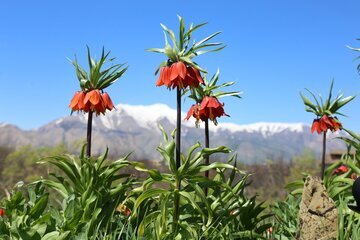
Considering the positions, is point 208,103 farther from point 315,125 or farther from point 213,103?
point 315,125

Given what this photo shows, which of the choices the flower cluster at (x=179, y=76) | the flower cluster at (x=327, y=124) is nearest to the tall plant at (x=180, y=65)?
the flower cluster at (x=179, y=76)

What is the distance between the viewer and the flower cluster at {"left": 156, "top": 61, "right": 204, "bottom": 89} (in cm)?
450

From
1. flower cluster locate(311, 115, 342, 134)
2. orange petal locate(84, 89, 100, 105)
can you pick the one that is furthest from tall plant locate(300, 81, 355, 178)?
orange petal locate(84, 89, 100, 105)

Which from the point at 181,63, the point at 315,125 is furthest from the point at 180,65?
the point at 315,125

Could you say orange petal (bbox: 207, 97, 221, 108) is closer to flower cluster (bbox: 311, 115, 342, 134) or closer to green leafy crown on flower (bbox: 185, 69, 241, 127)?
green leafy crown on flower (bbox: 185, 69, 241, 127)

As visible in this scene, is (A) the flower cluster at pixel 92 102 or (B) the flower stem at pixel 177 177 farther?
(A) the flower cluster at pixel 92 102

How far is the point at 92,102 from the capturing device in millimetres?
4867

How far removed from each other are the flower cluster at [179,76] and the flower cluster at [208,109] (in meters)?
0.65

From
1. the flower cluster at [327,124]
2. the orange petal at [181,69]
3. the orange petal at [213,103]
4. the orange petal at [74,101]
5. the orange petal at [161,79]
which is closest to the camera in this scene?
the orange petal at [181,69]

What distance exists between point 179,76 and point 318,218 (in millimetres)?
1531

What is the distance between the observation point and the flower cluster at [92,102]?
4.90 meters

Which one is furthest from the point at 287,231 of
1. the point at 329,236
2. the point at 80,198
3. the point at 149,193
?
the point at 80,198

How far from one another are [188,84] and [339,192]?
1.95m

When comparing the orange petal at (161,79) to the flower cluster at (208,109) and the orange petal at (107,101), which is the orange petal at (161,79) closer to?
the orange petal at (107,101)
